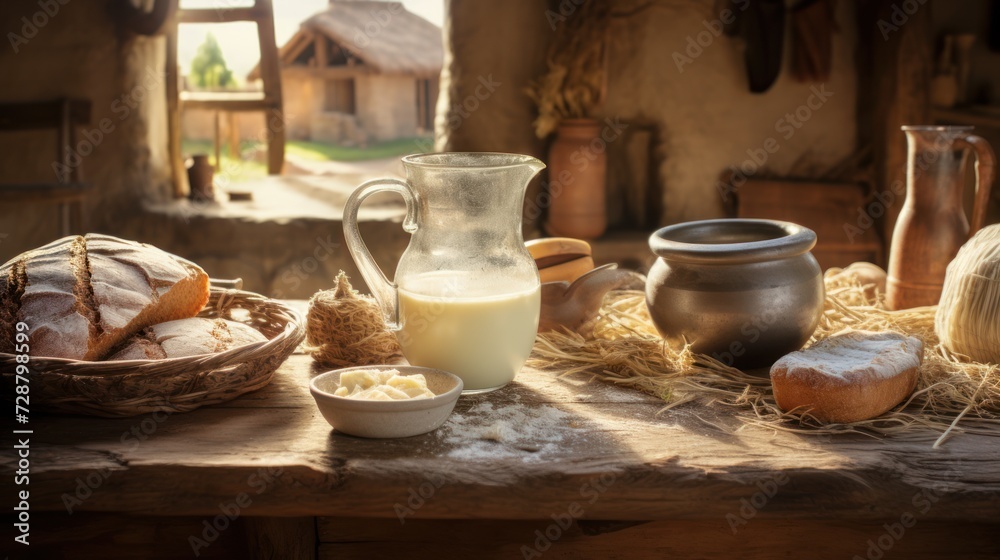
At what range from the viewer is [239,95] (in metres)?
4.84

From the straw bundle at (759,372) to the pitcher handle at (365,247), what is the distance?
1.08 ft

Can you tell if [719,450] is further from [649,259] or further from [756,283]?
[649,259]

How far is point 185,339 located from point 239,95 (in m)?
3.73

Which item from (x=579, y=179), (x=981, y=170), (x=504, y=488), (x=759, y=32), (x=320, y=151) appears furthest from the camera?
(x=320, y=151)

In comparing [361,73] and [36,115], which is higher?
[361,73]

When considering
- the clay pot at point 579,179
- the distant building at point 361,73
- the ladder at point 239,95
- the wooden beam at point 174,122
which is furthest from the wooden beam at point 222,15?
the distant building at point 361,73

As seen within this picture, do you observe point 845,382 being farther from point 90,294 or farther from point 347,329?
point 90,294

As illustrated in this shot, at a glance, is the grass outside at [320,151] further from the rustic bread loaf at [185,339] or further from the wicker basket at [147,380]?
the wicker basket at [147,380]

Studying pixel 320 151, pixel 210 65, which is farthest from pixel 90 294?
pixel 210 65

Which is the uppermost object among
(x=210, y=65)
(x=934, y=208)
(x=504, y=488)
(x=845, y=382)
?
(x=210, y=65)

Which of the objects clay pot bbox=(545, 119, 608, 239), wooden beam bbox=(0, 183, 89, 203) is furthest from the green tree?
clay pot bbox=(545, 119, 608, 239)

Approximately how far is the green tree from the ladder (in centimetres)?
399

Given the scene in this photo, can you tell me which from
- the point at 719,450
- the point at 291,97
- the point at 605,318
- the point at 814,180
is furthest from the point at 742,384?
the point at 291,97

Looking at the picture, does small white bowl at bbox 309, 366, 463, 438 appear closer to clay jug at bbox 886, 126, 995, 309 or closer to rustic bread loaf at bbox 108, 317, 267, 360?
rustic bread loaf at bbox 108, 317, 267, 360
